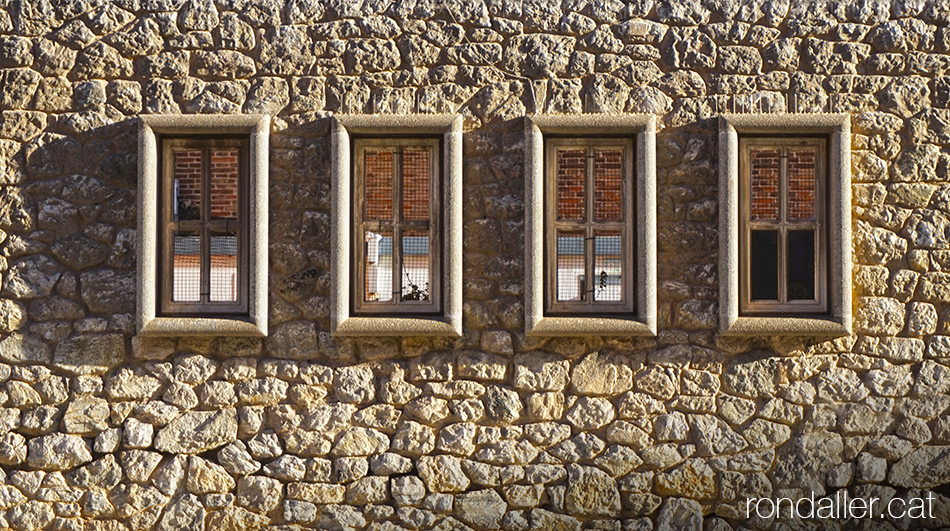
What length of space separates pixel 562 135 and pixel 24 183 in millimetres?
3348

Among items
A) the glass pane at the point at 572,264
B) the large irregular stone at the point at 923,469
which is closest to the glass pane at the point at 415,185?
the glass pane at the point at 572,264

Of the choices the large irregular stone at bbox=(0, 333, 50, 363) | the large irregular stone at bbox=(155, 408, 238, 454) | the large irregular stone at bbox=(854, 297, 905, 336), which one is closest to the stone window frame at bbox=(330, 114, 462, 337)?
the large irregular stone at bbox=(155, 408, 238, 454)

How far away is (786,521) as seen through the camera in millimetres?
4891

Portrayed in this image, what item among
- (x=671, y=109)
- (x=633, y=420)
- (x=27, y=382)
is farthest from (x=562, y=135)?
(x=27, y=382)

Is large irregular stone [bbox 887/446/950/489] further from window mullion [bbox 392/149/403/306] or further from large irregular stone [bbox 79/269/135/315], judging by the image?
Answer: large irregular stone [bbox 79/269/135/315]

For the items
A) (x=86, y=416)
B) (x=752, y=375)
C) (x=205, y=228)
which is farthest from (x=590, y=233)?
(x=86, y=416)

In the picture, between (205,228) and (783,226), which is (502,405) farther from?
(205,228)

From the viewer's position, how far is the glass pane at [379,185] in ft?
16.6

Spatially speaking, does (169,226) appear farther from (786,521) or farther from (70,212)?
(786,521)

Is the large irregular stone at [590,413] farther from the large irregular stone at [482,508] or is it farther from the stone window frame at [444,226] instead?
the stone window frame at [444,226]

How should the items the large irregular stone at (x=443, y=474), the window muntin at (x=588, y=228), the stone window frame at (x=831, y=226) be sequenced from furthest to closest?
the window muntin at (x=588, y=228), the large irregular stone at (x=443, y=474), the stone window frame at (x=831, y=226)

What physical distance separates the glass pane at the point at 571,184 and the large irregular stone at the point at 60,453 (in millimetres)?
3261

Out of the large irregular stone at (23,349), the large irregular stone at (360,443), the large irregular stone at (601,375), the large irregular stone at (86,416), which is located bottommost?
the large irregular stone at (360,443)

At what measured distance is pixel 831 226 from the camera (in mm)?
4867
